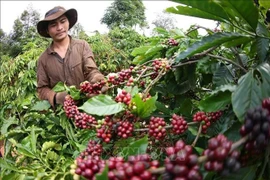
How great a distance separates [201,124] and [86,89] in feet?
1.30

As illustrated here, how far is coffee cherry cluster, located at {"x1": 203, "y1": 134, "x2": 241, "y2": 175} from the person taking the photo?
1.35 feet

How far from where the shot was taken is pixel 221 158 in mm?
408

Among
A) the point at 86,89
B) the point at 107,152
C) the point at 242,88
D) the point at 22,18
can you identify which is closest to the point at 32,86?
the point at 86,89

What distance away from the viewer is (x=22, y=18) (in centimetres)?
1678

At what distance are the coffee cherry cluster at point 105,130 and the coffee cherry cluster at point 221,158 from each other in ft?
0.87

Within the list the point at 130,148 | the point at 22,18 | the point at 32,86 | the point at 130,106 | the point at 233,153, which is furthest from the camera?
the point at 22,18

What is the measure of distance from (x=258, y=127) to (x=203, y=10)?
26 centimetres

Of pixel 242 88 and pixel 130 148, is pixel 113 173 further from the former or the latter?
pixel 242 88

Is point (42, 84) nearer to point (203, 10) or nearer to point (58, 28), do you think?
point (58, 28)

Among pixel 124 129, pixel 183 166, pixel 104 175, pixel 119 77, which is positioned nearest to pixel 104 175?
pixel 104 175

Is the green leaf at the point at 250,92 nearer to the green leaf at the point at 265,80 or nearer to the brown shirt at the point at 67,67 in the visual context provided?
the green leaf at the point at 265,80

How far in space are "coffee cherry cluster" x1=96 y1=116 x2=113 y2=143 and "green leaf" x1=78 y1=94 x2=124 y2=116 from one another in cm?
2

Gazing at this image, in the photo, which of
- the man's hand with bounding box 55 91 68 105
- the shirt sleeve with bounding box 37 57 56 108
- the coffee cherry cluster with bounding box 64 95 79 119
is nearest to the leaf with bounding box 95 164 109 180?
the coffee cherry cluster with bounding box 64 95 79 119

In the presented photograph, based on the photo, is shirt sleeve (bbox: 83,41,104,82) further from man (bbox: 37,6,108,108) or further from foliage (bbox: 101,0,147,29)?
foliage (bbox: 101,0,147,29)
